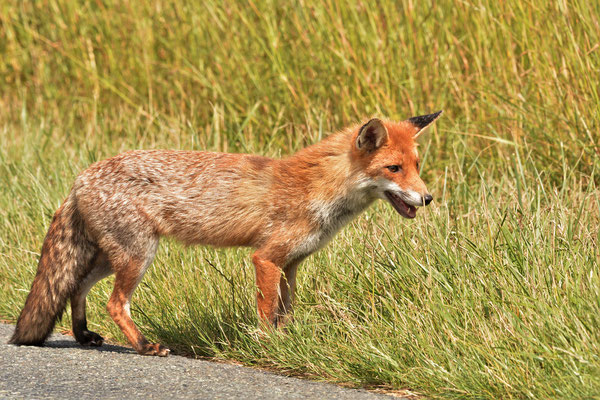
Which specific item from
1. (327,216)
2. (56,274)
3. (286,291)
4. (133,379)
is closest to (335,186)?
(327,216)

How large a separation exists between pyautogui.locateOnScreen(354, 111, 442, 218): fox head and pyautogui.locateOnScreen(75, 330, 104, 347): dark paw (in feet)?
7.41

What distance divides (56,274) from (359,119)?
437cm

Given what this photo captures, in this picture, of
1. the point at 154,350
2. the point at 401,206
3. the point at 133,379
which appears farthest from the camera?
the point at 401,206

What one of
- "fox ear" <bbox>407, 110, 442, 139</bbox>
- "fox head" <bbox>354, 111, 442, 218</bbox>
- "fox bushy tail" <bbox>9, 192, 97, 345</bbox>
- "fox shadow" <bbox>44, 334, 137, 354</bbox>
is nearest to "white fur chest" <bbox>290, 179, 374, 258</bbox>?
"fox head" <bbox>354, 111, 442, 218</bbox>

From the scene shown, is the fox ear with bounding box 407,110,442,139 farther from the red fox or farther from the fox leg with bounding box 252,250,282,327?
the fox leg with bounding box 252,250,282,327

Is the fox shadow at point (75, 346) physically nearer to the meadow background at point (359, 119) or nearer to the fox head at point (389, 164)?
the meadow background at point (359, 119)

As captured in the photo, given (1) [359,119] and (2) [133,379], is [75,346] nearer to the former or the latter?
(2) [133,379]

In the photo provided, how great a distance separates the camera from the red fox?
5.77 m

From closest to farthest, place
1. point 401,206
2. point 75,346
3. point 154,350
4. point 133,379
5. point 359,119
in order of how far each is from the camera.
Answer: point 133,379 < point 154,350 < point 401,206 < point 75,346 < point 359,119

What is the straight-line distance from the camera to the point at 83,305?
6.12 metres

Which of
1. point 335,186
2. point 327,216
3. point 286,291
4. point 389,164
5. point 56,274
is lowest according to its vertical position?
point 286,291

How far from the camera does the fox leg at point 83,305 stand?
6.06 metres

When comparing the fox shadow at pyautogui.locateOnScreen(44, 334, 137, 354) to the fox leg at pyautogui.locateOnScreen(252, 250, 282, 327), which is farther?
the fox shadow at pyautogui.locateOnScreen(44, 334, 137, 354)

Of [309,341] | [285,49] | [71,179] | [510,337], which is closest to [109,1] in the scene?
[285,49]
